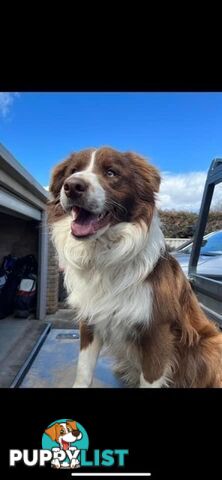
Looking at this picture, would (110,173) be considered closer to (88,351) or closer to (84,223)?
(84,223)

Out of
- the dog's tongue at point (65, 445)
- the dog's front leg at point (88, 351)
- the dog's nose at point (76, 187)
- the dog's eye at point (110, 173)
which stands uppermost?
the dog's eye at point (110, 173)

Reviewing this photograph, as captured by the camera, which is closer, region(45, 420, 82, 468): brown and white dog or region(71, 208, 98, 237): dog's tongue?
region(45, 420, 82, 468): brown and white dog

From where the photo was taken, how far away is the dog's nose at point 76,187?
3.34ft

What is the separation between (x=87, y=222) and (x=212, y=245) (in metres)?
1.16

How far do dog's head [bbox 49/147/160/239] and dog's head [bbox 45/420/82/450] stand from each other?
0.53 meters

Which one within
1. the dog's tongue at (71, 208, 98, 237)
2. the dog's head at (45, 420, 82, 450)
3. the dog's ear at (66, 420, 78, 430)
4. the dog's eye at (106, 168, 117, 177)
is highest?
the dog's eye at (106, 168, 117, 177)

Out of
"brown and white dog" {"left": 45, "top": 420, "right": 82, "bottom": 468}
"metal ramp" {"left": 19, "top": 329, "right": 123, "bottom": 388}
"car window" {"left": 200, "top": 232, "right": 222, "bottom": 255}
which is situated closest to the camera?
"brown and white dog" {"left": 45, "top": 420, "right": 82, "bottom": 468}

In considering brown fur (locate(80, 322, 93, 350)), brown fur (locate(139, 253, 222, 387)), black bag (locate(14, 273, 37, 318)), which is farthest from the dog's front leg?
black bag (locate(14, 273, 37, 318))

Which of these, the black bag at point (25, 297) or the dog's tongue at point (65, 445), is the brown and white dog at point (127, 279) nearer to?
the dog's tongue at point (65, 445)

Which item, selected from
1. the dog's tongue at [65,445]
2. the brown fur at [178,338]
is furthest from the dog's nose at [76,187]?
the dog's tongue at [65,445]

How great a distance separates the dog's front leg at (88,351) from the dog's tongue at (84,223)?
1.29 feet

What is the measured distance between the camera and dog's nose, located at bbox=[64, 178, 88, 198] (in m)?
1.02

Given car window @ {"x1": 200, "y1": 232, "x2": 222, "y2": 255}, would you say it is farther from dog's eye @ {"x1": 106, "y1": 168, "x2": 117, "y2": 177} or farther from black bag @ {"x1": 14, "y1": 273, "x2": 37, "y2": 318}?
black bag @ {"x1": 14, "y1": 273, "x2": 37, "y2": 318}
